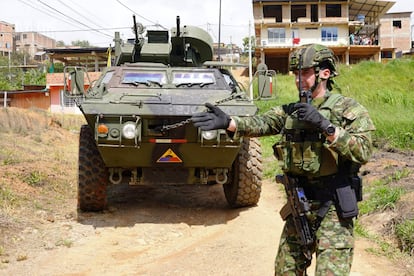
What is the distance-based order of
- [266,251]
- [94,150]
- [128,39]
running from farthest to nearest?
[128,39]
[94,150]
[266,251]

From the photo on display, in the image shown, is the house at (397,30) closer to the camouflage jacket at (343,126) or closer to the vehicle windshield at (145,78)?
the vehicle windshield at (145,78)

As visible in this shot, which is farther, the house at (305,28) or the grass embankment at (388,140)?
the house at (305,28)

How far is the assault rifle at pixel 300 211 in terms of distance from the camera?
103 inches

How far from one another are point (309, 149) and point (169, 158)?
2613 millimetres

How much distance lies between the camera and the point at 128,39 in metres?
7.38

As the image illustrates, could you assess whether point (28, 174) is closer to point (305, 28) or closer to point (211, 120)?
point (211, 120)

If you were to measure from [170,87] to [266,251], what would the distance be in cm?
206

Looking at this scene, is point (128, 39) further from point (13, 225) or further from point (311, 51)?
point (311, 51)

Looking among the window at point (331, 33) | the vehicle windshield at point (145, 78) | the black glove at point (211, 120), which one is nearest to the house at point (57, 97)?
the window at point (331, 33)

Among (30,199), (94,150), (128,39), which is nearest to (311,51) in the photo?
(94,150)

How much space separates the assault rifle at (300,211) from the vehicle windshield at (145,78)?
9.98 ft

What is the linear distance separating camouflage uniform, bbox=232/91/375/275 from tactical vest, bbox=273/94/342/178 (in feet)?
0.13

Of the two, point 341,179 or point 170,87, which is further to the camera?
point 170,87

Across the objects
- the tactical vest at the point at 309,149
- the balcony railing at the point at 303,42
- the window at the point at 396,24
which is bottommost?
the tactical vest at the point at 309,149
